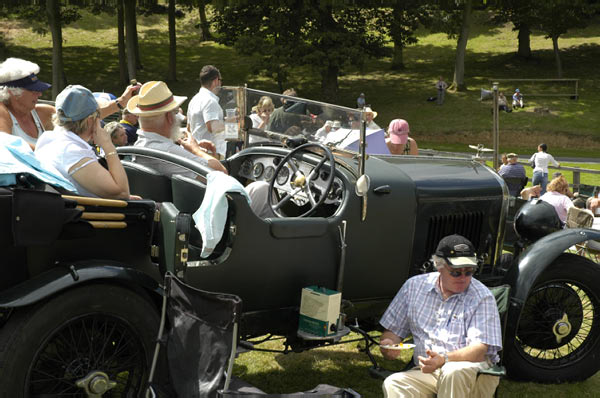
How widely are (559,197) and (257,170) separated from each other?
19.4 feet

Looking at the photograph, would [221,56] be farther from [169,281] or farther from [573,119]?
[169,281]

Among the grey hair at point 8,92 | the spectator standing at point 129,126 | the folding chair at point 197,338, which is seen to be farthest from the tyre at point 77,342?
the spectator standing at point 129,126

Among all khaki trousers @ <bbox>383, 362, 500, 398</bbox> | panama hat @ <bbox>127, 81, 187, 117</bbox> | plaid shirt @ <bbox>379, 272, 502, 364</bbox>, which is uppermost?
panama hat @ <bbox>127, 81, 187, 117</bbox>

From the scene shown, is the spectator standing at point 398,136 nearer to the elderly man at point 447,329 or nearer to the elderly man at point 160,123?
the elderly man at point 160,123

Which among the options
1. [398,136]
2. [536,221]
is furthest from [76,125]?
[398,136]

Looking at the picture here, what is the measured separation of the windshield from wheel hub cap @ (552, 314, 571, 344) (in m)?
1.79

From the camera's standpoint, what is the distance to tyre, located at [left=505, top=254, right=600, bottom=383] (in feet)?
15.6

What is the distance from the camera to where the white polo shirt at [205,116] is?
604 centimetres

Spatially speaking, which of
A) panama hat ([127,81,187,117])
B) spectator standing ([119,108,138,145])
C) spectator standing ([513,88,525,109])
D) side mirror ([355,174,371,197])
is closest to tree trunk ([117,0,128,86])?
spectator standing ([513,88,525,109])

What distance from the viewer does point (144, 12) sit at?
36.8 m

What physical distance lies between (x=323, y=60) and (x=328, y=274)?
26.5 m

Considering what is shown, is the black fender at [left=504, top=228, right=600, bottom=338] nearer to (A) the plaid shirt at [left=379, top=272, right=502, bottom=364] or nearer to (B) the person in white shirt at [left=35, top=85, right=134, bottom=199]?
(A) the plaid shirt at [left=379, top=272, right=502, bottom=364]

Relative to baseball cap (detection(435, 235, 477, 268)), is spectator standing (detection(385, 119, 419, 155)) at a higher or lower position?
higher

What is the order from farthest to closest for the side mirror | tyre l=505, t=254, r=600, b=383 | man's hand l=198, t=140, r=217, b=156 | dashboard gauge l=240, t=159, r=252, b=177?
man's hand l=198, t=140, r=217, b=156 → dashboard gauge l=240, t=159, r=252, b=177 → tyre l=505, t=254, r=600, b=383 → the side mirror
